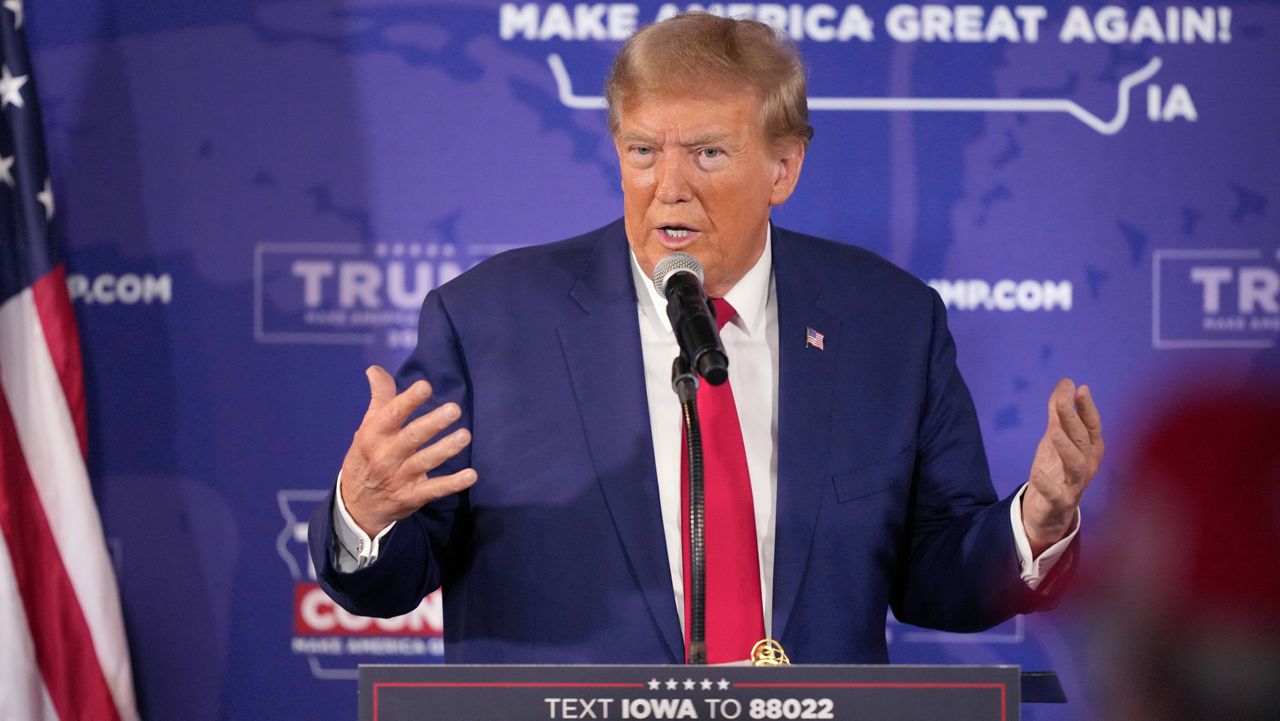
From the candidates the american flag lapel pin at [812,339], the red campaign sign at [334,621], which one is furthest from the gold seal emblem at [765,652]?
the red campaign sign at [334,621]

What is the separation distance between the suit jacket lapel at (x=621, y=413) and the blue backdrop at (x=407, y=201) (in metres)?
1.10

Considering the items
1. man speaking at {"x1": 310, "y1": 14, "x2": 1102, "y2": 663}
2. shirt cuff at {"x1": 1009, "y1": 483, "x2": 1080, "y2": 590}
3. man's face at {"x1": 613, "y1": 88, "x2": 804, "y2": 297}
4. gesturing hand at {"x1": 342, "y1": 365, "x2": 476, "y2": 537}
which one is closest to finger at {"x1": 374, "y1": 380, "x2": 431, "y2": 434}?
gesturing hand at {"x1": 342, "y1": 365, "x2": 476, "y2": 537}

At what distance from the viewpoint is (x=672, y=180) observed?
191 centimetres

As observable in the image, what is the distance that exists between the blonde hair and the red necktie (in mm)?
447

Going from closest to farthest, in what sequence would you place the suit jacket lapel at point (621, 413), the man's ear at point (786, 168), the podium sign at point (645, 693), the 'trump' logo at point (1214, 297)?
the podium sign at point (645, 693)
the suit jacket lapel at point (621, 413)
the man's ear at point (786, 168)
the 'trump' logo at point (1214, 297)

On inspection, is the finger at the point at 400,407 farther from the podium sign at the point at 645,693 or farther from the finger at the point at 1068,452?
the finger at the point at 1068,452

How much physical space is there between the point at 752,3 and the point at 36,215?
1.71m

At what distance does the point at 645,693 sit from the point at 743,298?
0.96m

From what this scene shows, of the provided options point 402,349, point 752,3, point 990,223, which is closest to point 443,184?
point 402,349

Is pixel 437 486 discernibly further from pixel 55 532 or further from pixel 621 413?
pixel 55 532

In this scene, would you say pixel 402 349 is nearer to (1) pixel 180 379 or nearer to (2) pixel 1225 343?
(1) pixel 180 379

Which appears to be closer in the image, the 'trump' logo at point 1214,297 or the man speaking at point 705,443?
the man speaking at point 705,443

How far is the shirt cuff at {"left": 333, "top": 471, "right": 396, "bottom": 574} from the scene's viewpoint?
64.1 inches

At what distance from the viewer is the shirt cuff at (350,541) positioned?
5.34 feet
